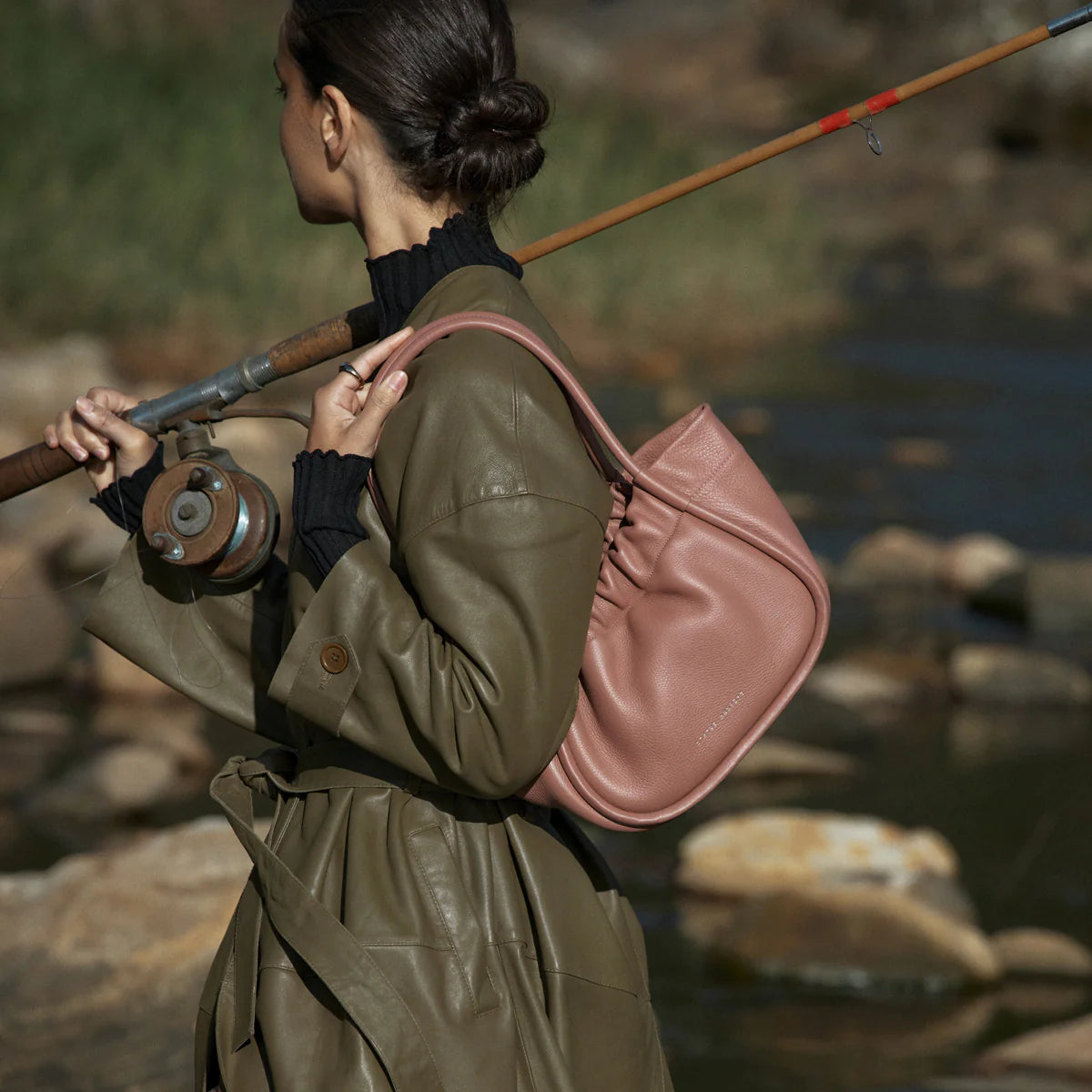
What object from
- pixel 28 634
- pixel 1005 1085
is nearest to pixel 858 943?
pixel 1005 1085

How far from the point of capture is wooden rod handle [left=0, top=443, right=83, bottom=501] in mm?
2150

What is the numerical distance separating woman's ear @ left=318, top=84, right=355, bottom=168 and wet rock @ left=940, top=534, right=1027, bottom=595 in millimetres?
6557

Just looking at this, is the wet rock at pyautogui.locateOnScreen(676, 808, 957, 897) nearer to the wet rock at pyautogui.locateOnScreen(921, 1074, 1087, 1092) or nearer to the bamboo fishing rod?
the wet rock at pyautogui.locateOnScreen(921, 1074, 1087, 1092)

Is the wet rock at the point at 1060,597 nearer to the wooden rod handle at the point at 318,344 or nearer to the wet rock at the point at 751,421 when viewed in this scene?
the wet rock at the point at 751,421

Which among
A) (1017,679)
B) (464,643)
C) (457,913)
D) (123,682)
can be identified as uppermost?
(464,643)

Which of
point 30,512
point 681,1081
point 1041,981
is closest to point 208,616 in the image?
point 681,1081

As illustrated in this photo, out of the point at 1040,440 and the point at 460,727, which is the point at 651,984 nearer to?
the point at 460,727

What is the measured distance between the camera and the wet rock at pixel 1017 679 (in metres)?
6.68

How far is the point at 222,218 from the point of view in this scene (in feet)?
40.9

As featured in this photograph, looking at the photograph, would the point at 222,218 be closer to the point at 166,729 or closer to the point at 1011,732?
the point at 166,729

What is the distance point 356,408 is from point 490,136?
34 centimetres

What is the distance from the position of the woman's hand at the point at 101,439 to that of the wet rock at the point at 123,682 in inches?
174

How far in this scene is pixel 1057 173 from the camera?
24062 millimetres

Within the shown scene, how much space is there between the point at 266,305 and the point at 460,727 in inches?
406
